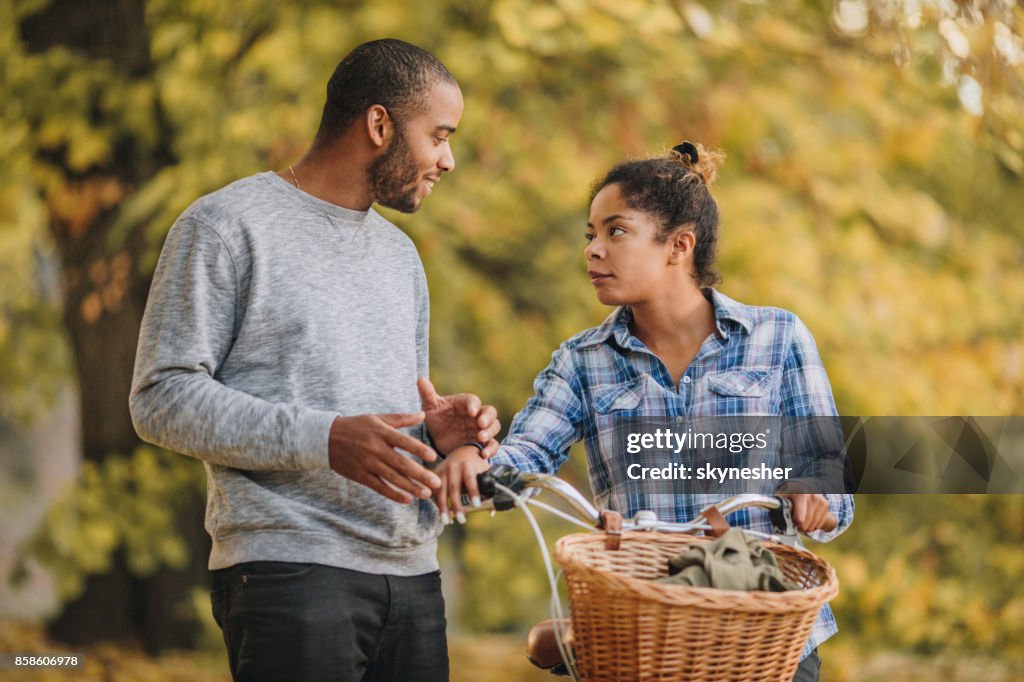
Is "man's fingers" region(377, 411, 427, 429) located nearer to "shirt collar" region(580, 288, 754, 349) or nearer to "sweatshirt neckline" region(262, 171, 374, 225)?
"sweatshirt neckline" region(262, 171, 374, 225)

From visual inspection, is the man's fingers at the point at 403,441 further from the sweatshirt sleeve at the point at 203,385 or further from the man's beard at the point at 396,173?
the man's beard at the point at 396,173

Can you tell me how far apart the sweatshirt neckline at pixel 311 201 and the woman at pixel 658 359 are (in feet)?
1.77

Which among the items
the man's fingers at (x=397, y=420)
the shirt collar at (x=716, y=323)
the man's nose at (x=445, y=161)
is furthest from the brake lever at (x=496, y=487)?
the man's nose at (x=445, y=161)

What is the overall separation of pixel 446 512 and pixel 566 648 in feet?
1.17

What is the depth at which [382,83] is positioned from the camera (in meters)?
2.12

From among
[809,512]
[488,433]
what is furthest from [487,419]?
[809,512]

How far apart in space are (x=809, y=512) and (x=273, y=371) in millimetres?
1012

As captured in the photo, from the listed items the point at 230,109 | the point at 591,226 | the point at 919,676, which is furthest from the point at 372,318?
the point at 919,676

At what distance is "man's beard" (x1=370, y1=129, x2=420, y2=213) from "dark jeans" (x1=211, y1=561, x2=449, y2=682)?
73 cm

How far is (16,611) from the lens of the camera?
6.48 meters

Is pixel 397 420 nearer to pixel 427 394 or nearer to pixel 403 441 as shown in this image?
pixel 403 441

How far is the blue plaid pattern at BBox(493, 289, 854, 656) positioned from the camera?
88.0 inches

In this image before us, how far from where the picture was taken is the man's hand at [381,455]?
1.76 m

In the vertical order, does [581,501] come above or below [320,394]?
below
